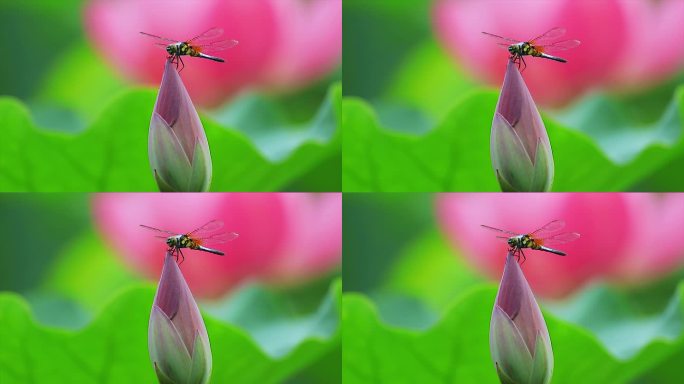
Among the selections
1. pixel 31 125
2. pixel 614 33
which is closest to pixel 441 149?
pixel 614 33

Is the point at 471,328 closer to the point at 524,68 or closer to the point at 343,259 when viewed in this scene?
the point at 343,259

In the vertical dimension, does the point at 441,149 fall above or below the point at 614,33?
below

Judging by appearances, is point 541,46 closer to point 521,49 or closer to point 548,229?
point 521,49

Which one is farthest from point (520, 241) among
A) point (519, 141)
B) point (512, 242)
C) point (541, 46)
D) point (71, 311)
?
point (71, 311)

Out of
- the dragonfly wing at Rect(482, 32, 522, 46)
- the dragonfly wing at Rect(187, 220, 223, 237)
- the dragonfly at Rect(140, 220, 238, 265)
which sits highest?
the dragonfly wing at Rect(482, 32, 522, 46)

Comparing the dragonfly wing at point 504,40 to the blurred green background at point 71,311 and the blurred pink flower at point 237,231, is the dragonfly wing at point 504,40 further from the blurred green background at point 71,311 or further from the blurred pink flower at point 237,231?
the blurred green background at point 71,311

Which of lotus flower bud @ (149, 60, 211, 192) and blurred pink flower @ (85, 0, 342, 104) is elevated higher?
blurred pink flower @ (85, 0, 342, 104)

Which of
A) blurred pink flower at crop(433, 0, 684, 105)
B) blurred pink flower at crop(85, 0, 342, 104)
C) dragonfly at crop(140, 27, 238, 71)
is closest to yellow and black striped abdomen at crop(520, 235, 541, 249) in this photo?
blurred pink flower at crop(433, 0, 684, 105)

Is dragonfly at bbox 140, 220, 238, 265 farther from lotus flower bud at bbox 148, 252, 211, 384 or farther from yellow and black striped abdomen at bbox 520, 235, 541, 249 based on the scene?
yellow and black striped abdomen at bbox 520, 235, 541, 249
